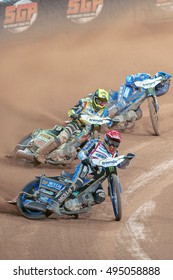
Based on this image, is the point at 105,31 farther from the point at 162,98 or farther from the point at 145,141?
the point at 145,141

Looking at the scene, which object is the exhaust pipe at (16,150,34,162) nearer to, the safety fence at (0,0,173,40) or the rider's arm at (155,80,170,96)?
the rider's arm at (155,80,170,96)

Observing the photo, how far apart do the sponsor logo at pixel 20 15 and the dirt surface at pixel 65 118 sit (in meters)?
0.80

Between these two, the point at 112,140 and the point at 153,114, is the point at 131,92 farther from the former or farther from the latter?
the point at 112,140

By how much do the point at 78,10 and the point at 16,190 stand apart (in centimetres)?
1398

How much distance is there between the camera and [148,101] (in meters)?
23.3

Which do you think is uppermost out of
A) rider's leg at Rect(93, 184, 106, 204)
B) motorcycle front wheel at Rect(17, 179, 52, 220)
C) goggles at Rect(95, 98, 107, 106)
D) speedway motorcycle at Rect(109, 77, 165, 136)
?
goggles at Rect(95, 98, 107, 106)

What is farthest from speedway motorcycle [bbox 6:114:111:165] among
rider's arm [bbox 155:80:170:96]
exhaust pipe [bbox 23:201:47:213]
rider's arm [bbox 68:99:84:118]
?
exhaust pipe [bbox 23:201:47:213]

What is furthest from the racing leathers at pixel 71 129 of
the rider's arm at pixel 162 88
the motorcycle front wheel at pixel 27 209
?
the motorcycle front wheel at pixel 27 209

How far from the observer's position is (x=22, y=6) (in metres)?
29.3

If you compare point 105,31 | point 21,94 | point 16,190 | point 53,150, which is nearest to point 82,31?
point 105,31

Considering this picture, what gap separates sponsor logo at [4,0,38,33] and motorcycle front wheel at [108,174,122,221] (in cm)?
1417

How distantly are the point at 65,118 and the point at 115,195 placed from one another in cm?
961

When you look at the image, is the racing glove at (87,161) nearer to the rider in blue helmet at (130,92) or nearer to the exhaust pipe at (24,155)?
the exhaust pipe at (24,155)

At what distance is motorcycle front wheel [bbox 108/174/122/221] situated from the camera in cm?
1609
